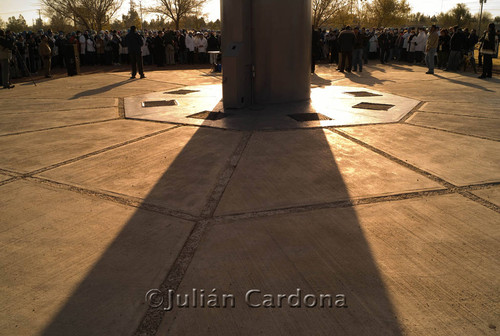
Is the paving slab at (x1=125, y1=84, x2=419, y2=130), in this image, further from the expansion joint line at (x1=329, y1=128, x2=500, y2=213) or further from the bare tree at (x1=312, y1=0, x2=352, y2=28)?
the bare tree at (x1=312, y1=0, x2=352, y2=28)

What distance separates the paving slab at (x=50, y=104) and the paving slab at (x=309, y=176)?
5.15m

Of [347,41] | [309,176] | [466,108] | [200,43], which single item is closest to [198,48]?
[200,43]

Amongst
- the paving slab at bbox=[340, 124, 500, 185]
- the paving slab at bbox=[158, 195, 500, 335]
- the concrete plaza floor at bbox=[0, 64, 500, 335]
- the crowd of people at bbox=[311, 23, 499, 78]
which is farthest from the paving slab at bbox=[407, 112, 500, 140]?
the crowd of people at bbox=[311, 23, 499, 78]

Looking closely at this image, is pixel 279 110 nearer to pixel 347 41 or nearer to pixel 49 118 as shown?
pixel 49 118

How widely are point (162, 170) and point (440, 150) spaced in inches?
142

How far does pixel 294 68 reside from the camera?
28.4 ft

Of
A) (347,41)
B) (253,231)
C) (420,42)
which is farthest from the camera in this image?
(420,42)

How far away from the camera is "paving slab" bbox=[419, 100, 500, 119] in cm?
738

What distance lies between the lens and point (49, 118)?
24.5 feet

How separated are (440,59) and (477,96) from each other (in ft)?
29.9

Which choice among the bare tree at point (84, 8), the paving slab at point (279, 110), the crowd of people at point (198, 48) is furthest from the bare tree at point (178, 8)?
the paving slab at point (279, 110)

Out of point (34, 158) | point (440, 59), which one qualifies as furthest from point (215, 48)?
point (34, 158)

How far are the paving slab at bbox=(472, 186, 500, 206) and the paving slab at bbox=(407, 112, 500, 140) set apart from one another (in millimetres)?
2345

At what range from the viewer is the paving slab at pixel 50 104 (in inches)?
335
